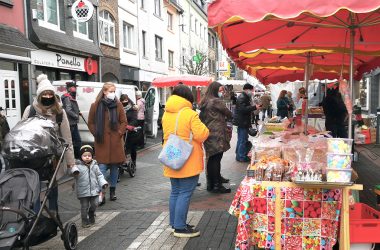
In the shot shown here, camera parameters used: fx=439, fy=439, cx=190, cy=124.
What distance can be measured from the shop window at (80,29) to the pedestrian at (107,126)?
1129 centimetres

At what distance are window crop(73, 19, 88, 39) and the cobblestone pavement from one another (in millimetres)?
9535

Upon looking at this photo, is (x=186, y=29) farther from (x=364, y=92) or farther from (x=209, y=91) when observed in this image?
(x=209, y=91)

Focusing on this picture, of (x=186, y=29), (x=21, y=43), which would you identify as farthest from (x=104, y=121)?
(x=186, y=29)

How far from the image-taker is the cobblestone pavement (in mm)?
5091

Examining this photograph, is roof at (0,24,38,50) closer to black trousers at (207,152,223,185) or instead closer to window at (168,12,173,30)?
black trousers at (207,152,223,185)

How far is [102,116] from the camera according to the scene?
6.57m

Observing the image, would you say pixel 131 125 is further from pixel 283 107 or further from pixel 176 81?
pixel 283 107

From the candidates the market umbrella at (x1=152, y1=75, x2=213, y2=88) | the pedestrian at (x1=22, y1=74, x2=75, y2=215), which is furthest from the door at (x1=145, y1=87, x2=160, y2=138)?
the pedestrian at (x1=22, y1=74, x2=75, y2=215)

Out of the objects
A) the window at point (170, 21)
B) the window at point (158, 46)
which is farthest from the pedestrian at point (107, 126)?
the window at point (170, 21)

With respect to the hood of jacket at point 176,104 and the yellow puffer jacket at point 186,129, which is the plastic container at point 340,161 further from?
the hood of jacket at point 176,104

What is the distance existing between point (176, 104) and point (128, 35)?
19636 millimetres

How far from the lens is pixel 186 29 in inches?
1443

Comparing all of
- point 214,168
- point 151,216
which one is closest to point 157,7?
point 214,168

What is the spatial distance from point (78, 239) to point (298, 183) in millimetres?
2892
